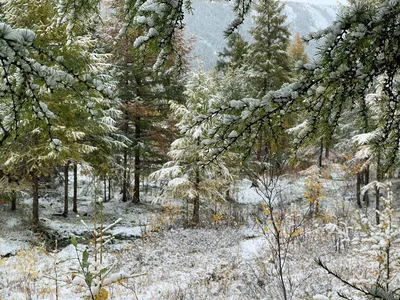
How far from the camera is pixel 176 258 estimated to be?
27.0ft

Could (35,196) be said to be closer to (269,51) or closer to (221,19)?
(269,51)

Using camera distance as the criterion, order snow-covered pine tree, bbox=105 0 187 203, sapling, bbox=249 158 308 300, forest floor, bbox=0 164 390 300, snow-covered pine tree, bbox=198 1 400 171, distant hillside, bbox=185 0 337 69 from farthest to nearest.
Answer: distant hillside, bbox=185 0 337 69
snow-covered pine tree, bbox=105 0 187 203
forest floor, bbox=0 164 390 300
sapling, bbox=249 158 308 300
snow-covered pine tree, bbox=198 1 400 171

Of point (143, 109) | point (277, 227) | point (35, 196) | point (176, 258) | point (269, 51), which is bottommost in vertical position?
point (176, 258)

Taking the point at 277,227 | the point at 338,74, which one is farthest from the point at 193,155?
the point at 338,74

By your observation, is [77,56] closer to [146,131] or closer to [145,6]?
[146,131]

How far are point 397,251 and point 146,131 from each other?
12760 mm

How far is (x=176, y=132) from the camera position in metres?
15.1

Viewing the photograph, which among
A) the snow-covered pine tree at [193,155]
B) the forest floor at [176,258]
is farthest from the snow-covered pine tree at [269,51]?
the forest floor at [176,258]

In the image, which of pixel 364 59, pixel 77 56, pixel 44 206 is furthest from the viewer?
pixel 44 206

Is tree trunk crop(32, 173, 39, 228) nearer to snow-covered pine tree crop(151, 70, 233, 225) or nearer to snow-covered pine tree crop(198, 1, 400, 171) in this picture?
snow-covered pine tree crop(151, 70, 233, 225)

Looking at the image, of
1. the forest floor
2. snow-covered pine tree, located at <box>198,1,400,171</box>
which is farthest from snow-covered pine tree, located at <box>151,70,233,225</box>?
snow-covered pine tree, located at <box>198,1,400,171</box>

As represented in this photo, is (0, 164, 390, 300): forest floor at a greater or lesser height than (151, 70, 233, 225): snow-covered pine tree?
lesser

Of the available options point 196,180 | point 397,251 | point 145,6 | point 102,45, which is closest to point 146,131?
point 102,45

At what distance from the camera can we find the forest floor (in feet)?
18.3
